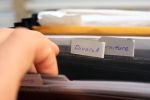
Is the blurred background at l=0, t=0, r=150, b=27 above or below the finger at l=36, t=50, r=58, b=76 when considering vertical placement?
above

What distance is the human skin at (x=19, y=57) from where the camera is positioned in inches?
9.9

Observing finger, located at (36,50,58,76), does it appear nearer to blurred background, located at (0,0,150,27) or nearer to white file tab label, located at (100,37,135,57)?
white file tab label, located at (100,37,135,57)

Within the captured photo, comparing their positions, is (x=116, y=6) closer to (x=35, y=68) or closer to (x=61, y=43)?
(x=61, y=43)

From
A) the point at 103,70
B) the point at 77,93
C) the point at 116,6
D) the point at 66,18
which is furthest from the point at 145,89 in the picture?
the point at 116,6

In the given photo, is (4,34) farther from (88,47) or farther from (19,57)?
(88,47)

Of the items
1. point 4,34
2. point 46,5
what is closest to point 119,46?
point 4,34

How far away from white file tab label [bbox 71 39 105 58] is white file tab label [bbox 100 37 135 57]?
0.5 inches

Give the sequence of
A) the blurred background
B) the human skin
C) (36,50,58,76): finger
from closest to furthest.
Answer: the human skin → (36,50,58,76): finger → the blurred background

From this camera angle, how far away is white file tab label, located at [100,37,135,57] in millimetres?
443

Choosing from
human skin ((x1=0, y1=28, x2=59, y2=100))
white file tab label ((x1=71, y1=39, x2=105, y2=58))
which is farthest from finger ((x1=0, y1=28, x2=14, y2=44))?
white file tab label ((x1=71, y1=39, x2=105, y2=58))

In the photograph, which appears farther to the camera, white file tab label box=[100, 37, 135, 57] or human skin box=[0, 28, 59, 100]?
white file tab label box=[100, 37, 135, 57]

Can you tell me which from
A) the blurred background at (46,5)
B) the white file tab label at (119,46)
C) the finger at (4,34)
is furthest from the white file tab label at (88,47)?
the blurred background at (46,5)

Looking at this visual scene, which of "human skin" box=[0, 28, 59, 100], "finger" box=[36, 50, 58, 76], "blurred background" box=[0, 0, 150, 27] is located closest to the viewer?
"human skin" box=[0, 28, 59, 100]

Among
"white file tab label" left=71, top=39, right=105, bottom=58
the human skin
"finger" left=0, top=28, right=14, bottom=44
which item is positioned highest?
"finger" left=0, top=28, right=14, bottom=44
